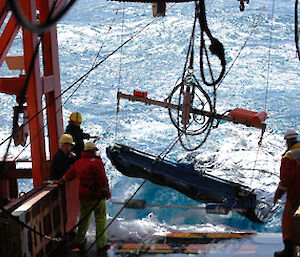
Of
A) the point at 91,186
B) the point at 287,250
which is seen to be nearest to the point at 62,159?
the point at 91,186

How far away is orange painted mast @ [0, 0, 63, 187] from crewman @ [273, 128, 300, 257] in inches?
111

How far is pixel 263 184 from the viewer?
10250 mm

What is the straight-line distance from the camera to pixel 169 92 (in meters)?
18.5

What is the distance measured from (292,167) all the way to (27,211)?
263 centimetres

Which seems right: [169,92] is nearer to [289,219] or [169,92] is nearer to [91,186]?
[91,186]

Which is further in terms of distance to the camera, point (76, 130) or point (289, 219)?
point (76, 130)

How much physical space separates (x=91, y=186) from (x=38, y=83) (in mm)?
1389

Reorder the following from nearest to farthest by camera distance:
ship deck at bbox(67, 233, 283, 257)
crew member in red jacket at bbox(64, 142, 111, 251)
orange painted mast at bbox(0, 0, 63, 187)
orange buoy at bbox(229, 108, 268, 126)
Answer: crew member in red jacket at bbox(64, 142, 111, 251) → ship deck at bbox(67, 233, 283, 257) → orange painted mast at bbox(0, 0, 63, 187) → orange buoy at bbox(229, 108, 268, 126)

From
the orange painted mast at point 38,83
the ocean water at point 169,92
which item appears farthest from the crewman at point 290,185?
the orange painted mast at point 38,83

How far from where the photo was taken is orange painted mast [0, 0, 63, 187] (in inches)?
199

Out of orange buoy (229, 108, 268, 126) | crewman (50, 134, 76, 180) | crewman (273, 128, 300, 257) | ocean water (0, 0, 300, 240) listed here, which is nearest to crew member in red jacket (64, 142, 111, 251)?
crewman (50, 134, 76, 180)

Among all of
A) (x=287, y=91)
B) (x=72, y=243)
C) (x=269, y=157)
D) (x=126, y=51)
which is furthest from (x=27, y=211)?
(x=126, y=51)

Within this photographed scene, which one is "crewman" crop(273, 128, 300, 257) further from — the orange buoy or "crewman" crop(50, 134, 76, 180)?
"crewman" crop(50, 134, 76, 180)

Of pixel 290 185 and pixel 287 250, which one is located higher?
pixel 290 185
